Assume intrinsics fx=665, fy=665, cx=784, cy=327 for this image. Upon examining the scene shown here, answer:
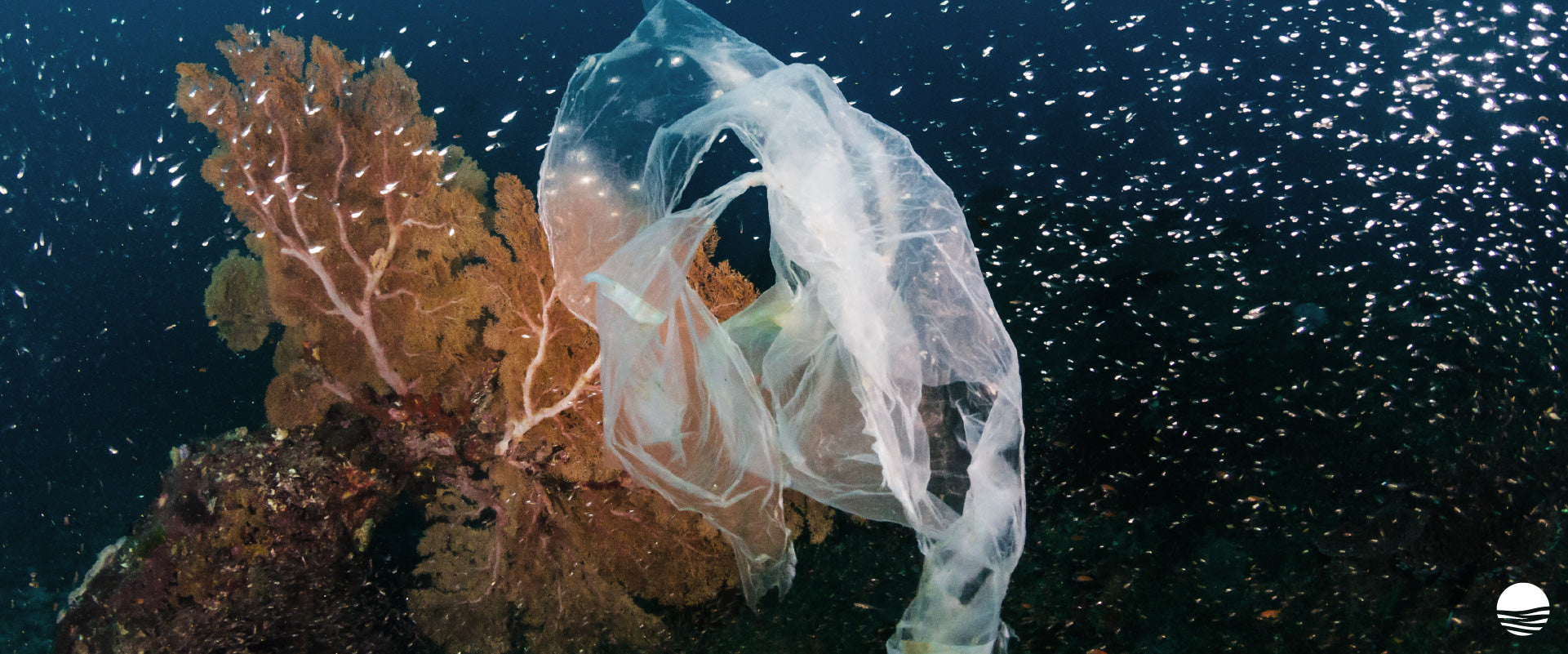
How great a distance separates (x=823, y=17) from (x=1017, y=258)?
145 inches

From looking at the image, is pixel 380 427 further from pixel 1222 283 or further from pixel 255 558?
pixel 1222 283

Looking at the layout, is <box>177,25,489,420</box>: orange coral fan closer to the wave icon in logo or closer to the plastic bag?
the plastic bag

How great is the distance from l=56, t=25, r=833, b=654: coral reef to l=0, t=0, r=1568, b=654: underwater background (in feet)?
1.58

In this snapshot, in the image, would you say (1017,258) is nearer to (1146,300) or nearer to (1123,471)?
(1146,300)

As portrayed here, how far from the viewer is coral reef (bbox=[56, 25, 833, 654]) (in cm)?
396

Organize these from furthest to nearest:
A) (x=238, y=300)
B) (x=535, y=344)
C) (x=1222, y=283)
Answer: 1. (x=1222, y=283)
2. (x=238, y=300)
3. (x=535, y=344)

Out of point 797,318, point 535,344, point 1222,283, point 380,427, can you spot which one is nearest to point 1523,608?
point 1222,283

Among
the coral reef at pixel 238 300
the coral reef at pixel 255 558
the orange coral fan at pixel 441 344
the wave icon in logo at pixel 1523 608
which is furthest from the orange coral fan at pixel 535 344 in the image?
the wave icon in logo at pixel 1523 608

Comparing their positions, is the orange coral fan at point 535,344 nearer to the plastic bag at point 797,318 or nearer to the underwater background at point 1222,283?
the underwater background at point 1222,283

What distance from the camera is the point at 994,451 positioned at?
83.8 inches

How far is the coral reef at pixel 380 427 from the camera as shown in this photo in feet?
13.0

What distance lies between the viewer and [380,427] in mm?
4309

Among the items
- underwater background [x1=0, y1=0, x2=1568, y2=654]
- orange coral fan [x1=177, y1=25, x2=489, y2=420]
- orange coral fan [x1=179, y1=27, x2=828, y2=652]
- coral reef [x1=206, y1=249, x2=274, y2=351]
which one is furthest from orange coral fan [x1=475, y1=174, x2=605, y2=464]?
coral reef [x1=206, y1=249, x2=274, y2=351]

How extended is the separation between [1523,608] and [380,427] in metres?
9.00
